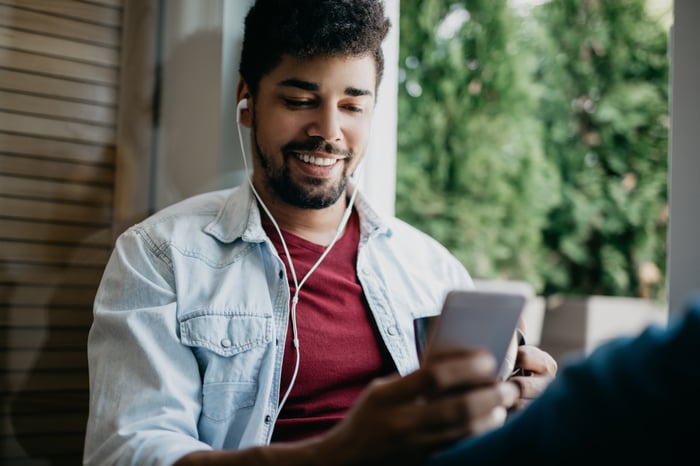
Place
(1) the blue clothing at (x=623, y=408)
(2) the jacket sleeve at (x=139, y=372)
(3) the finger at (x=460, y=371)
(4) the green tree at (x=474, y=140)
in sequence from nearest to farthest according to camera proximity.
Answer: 1. (1) the blue clothing at (x=623, y=408)
2. (3) the finger at (x=460, y=371)
3. (2) the jacket sleeve at (x=139, y=372)
4. (4) the green tree at (x=474, y=140)

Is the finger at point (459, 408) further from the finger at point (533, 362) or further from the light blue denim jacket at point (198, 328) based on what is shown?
the finger at point (533, 362)

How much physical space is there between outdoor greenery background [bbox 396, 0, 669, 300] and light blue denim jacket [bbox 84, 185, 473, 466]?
13.2 feet

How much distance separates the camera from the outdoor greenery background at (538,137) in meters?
5.08

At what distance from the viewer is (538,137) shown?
17.1 feet

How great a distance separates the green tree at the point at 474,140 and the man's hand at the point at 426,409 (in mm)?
4706

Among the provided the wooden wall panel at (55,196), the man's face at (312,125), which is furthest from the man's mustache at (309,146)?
the wooden wall panel at (55,196)

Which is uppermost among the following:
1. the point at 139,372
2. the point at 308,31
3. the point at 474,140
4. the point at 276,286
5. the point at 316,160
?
the point at 474,140

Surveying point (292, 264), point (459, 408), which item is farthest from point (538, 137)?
point (459, 408)

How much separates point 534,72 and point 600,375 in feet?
17.0

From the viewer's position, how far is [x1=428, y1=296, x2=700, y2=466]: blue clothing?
427 millimetres

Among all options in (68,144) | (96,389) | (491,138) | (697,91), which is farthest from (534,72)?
(96,389)

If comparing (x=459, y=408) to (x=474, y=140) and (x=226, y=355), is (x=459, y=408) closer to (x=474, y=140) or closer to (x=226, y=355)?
(x=226, y=355)

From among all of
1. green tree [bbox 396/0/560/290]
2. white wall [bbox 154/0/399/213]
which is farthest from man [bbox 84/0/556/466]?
green tree [bbox 396/0/560/290]

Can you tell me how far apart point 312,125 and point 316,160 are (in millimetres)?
65
